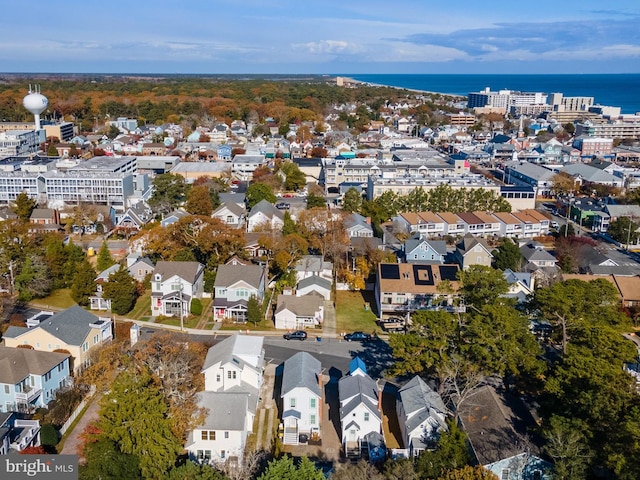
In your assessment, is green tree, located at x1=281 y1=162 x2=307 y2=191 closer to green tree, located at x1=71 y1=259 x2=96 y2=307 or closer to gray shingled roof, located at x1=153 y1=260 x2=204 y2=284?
gray shingled roof, located at x1=153 y1=260 x2=204 y2=284

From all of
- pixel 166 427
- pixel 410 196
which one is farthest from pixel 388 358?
pixel 410 196

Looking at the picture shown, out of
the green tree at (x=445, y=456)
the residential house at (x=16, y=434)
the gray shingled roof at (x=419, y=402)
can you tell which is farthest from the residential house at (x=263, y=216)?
the green tree at (x=445, y=456)

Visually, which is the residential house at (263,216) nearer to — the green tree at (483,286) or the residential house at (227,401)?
the green tree at (483,286)

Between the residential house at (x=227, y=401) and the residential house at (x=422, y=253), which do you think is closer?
the residential house at (x=227, y=401)

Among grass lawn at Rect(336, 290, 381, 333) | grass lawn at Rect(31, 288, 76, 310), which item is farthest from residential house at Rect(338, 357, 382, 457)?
grass lawn at Rect(31, 288, 76, 310)

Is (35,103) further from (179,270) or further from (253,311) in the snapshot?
(253,311)
